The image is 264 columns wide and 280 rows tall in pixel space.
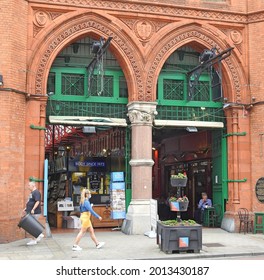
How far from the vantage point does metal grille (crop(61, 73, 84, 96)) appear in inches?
620

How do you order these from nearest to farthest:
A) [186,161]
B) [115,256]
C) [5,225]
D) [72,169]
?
[115,256] → [5,225] → [72,169] → [186,161]

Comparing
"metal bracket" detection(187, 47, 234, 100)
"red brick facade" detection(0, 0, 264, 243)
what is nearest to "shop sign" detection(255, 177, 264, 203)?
"red brick facade" detection(0, 0, 264, 243)

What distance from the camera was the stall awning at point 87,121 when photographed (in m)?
15.2

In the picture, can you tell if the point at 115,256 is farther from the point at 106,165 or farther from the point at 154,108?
the point at 106,165

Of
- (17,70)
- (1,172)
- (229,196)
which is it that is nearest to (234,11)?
(229,196)

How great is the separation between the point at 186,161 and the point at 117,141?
416cm

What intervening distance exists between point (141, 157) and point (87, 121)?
215cm

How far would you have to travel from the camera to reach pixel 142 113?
1563 centimetres

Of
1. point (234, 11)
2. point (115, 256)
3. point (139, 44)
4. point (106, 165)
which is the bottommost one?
point (115, 256)

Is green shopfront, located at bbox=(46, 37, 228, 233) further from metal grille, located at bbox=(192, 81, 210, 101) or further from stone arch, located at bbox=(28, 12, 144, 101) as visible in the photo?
stone arch, located at bbox=(28, 12, 144, 101)

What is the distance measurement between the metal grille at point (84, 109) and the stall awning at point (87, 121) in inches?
10.0

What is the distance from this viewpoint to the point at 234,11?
55.2 feet

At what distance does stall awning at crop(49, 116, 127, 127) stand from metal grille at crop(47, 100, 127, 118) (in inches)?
10.0

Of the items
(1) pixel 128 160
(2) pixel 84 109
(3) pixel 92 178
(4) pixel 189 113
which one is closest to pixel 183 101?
(4) pixel 189 113
